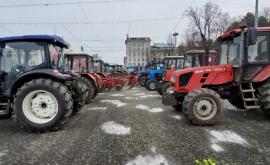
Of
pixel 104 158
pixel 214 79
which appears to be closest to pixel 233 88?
pixel 214 79

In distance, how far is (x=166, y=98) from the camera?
760 cm

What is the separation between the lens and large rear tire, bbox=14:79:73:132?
625 cm

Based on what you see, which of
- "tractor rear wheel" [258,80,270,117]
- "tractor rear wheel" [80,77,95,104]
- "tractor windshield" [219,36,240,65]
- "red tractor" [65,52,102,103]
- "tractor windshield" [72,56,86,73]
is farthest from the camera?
"tractor windshield" [72,56,86,73]

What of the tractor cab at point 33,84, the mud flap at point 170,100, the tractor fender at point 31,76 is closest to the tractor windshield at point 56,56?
the tractor cab at point 33,84

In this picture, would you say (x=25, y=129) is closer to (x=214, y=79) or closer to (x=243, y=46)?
(x=214, y=79)

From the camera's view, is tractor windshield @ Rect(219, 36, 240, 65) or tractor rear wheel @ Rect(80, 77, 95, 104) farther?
tractor rear wheel @ Rect(80, 77, 95, 104)

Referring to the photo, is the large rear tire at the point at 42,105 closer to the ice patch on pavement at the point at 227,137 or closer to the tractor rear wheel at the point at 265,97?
the ice patch on pavement at the point at 227,137

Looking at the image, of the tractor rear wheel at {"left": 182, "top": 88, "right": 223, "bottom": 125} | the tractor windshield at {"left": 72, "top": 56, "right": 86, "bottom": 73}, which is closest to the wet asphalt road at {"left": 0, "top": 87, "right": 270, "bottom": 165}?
the tractor rear wheel at {"left": 182, "top": 88, "right": 223, "bottom": 125}

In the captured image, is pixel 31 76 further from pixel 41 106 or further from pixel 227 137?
pixel 227 137

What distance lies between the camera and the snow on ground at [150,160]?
432cm

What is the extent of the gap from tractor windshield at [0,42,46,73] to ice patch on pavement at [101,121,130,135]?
2040mm

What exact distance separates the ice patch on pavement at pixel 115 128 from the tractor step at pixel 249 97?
2994mm

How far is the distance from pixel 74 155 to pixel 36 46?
3.13 m

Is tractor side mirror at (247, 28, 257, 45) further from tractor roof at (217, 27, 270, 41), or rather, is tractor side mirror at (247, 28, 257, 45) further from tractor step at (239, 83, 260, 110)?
tractor step at (239, 83, 260, 110)
